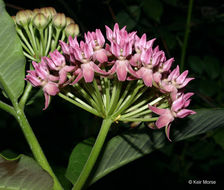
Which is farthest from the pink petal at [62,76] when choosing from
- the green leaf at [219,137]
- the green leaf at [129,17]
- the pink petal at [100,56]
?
the green leaf at [219,137]

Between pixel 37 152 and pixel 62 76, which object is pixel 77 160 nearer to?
pixel 37 152

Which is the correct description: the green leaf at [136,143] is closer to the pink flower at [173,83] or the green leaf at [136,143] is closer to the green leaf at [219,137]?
the pink flower at [173,83]

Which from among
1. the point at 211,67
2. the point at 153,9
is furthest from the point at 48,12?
the point at 211,67

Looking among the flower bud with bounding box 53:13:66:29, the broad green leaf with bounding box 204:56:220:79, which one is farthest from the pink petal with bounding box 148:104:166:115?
the broad green leaf with bounding box 204:56:220:79

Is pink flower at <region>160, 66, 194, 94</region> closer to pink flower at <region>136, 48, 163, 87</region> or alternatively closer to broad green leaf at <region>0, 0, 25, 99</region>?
pink flower at <region>136, 48, 163, 87</region>

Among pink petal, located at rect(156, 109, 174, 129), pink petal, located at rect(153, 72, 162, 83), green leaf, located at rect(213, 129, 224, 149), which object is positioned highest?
pink petal, located at rect(153, 72, 162, 83)

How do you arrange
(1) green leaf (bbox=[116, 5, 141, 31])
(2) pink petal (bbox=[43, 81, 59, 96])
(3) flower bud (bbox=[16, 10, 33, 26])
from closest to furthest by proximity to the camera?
(2) pink petal (bbox=[43, 81, 59, 96]) < (3) flower bud (bbox=[16, 10, 33, 26]) < (1) green leaf (bbox=[116, 5, 141, 31])
